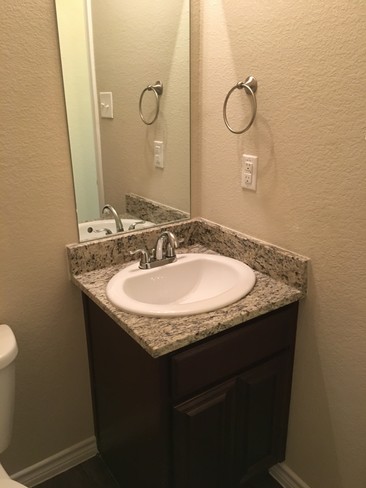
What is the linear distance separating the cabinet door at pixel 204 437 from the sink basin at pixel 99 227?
64 cm

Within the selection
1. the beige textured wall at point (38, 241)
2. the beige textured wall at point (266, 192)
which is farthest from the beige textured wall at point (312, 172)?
the beige textured wall at point (38, 241)

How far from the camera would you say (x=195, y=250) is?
159 centimetres

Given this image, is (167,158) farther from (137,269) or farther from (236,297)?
(236,297)

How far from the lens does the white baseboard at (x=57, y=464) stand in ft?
4.97

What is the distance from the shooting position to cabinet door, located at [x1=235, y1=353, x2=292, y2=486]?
1254 millimetres

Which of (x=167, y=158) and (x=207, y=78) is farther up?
(x=207, y=78)

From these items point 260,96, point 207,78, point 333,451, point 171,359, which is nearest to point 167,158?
point 207,78

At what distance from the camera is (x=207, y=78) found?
1433 mm

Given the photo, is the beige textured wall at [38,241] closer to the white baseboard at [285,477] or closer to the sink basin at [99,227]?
the sink basin at [99,227]

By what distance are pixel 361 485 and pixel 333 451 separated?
0.11 m

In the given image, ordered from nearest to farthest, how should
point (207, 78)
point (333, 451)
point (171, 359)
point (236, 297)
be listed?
point (171, 359) → point (236, 297) → point (333, 451) → point (207, 78)

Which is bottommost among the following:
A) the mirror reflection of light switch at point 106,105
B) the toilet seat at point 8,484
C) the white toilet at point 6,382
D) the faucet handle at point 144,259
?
the toilet seat at point 8,484

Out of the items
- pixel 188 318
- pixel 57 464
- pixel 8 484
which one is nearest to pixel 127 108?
pixel 188 318

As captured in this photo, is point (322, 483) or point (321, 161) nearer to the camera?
point (321, 161)
